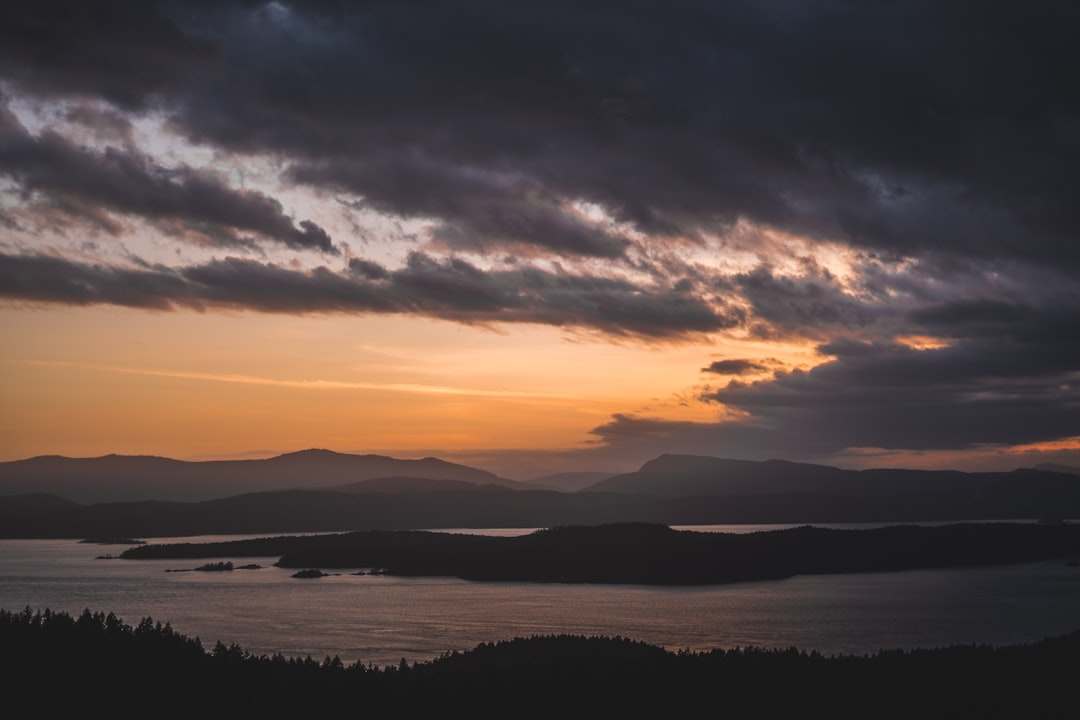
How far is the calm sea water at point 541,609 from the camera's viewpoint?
313 ft

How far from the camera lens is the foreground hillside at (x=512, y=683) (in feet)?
185

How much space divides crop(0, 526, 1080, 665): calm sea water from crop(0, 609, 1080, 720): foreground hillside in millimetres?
19312

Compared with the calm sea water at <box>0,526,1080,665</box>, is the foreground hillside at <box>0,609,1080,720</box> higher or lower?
higher

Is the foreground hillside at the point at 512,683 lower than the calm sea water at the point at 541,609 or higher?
higher

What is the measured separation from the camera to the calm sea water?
313 feet

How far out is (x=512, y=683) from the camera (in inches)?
2411

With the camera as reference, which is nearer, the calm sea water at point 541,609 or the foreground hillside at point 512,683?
the foreground hillside at point 512,683

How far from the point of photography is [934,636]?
322ft

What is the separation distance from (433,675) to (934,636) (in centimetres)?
5798

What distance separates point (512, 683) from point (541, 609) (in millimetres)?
64355

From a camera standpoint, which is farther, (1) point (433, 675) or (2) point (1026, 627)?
(2) point (1026, 627)

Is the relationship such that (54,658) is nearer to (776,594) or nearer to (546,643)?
(546,643)

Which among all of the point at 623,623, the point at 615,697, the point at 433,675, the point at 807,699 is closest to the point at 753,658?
the point at 807,699

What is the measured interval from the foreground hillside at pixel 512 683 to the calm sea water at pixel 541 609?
63.4ft
